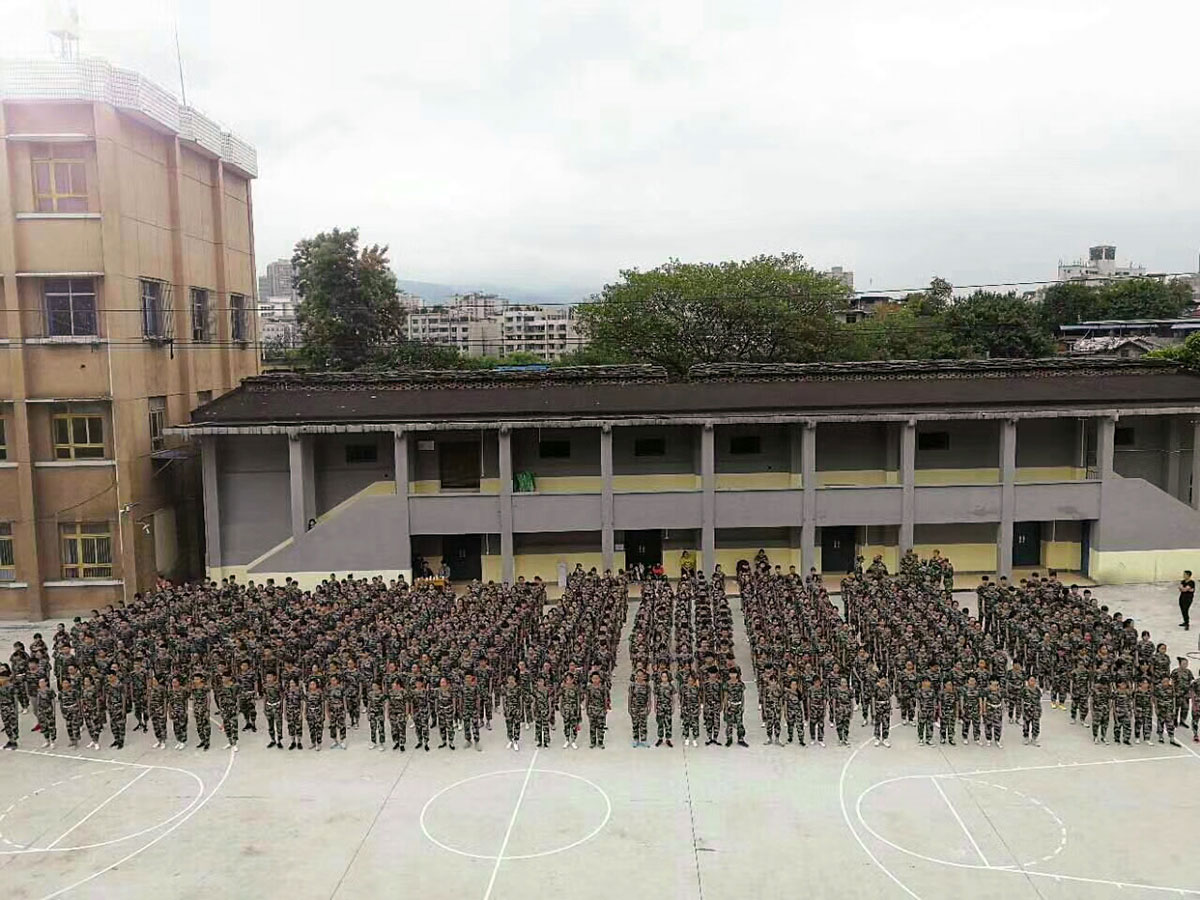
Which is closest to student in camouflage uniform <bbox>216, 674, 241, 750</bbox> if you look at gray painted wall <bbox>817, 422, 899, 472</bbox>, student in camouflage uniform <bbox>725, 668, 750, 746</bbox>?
student in camouflage uniform <bbox>725, 668, 750, 746</bbox>

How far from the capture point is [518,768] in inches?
620

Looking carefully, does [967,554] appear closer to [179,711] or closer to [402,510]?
[402,510]

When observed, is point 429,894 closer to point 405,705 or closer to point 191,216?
point 405,705

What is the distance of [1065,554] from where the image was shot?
A: 28891mm

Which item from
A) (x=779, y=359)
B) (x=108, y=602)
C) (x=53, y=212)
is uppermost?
(x=53, y=212)

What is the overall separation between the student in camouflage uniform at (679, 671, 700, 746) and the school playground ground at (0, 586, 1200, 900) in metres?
0.31

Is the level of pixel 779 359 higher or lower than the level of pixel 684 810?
higher

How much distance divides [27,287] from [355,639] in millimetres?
15018

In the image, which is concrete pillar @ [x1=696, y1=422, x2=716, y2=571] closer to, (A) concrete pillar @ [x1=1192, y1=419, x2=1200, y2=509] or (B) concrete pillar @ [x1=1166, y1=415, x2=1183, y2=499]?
(A) concrete pillar @ [x1=1192, y1=419, x2=1200, y2=509]

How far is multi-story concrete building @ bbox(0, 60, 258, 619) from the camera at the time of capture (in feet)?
83.0

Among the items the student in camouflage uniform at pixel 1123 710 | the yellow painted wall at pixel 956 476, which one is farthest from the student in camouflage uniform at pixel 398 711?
the yellow painted wall at pixel 956 476

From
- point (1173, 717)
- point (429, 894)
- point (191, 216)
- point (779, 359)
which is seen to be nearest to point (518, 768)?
point (429, 894)

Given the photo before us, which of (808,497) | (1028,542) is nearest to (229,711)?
(808,497)

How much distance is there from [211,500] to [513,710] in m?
14.7
